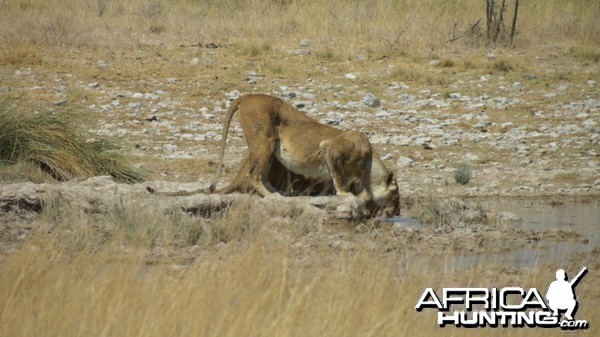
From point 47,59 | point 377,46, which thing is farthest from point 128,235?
point 377,46

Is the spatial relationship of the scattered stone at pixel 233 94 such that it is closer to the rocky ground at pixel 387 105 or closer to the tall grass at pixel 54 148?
the rocky ground at pixel 387 105

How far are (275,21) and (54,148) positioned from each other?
472 inches

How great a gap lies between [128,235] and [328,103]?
28.9 feet

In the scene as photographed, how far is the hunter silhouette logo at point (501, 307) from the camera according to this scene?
634cm

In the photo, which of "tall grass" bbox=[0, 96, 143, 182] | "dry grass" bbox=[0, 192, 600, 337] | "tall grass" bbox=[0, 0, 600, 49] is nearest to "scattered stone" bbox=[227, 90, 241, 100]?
"tall grass" bbox=[0, 0, 600, 49]

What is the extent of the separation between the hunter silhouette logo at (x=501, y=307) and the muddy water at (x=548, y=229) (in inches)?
58.4

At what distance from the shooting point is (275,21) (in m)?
23.0

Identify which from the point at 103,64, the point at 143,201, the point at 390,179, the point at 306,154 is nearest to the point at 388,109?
the point at 103,64

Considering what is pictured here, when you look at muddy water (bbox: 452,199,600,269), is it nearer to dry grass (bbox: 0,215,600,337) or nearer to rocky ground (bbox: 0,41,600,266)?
rocky ground (bbox: 0,41,600,266)

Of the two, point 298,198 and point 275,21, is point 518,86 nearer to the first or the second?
point 275,21

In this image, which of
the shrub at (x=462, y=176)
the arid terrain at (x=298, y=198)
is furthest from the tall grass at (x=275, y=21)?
the shrub at (x=462, y=176)

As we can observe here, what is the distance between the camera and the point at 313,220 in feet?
32.5

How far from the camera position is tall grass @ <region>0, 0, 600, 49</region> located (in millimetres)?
21328

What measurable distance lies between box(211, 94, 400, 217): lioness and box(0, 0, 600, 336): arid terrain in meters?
0.43
